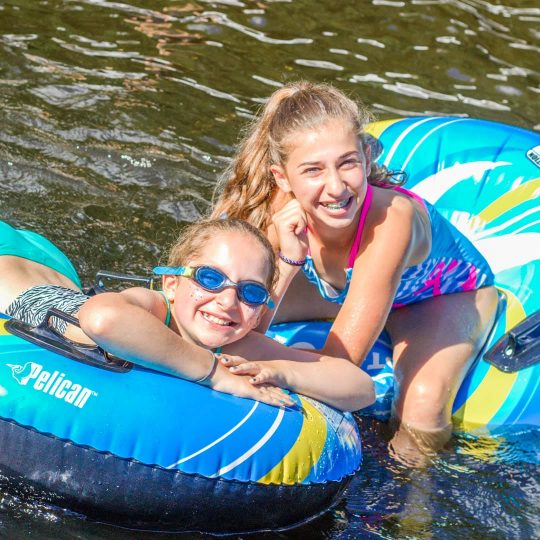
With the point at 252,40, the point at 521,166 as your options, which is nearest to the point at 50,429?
the point at 521,166

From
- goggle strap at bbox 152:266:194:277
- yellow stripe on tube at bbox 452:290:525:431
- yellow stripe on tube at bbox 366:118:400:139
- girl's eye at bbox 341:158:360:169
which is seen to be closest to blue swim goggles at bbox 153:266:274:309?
goggle strap at bbox 152:266:194:277

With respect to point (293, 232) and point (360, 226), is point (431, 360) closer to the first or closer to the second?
point (360, 226)

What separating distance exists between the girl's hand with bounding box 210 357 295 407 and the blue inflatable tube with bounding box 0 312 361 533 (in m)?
0.03

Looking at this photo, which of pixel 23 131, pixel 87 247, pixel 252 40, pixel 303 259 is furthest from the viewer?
pixel 252 40

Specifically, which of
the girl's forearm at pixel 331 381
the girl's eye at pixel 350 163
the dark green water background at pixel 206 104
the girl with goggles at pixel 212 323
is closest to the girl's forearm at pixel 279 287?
the girl with goggles at pixel 212 323

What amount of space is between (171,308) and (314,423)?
62cm

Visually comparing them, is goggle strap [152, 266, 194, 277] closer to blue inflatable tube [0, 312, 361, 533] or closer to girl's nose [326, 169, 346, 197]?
blue inflatable tube [0, 312, 361, 533]

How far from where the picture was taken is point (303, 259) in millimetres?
3977

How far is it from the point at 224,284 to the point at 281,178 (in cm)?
84

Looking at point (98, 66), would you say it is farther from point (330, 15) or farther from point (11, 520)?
point (11, 520)

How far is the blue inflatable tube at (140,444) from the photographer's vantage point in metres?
3.29

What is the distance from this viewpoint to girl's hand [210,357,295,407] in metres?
3.41

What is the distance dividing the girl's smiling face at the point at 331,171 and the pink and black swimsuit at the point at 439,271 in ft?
1.05

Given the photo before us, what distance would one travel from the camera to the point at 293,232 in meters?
3.96
